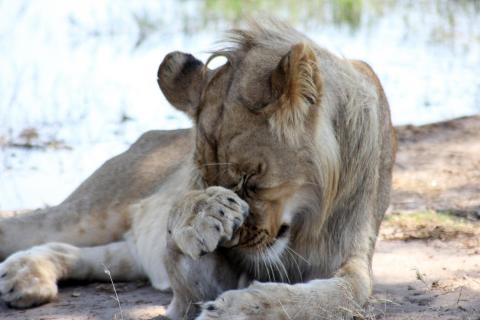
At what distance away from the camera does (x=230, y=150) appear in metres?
A: 3.73

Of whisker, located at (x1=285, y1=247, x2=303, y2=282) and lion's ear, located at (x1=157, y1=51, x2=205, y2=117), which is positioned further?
lion's ear, located at (x1=157, y1=51, x2=205, y2=117)

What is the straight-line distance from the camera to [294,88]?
367 cm

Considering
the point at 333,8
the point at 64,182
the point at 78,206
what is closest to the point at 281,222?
the point at 78,206

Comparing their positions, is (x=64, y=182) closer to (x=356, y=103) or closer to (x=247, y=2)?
(x=356, y=103)

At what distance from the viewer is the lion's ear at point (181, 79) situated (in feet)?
13.5

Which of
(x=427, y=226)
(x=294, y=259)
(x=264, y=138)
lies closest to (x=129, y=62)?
(x=427, y=226)

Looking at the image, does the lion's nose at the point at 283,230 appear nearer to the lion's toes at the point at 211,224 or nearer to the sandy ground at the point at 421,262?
the lion's toes at the point at 211,224

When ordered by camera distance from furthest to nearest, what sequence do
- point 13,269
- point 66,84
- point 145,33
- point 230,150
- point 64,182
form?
point 145,33
point 66,84
point 64,182
point 13,269
point 230,150

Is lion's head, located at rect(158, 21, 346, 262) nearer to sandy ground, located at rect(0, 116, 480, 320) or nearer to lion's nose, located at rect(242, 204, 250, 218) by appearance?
lion's nose, located at rect(242, 204, 250, 218)

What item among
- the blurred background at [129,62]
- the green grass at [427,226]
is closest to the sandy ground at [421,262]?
the green grass at [427,226]

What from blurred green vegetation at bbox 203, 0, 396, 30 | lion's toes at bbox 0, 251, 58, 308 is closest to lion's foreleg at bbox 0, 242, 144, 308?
lion's toes at bbox 0, 251, 58, 308

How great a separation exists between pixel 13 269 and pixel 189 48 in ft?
15.9

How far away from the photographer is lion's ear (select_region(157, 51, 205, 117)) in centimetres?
411

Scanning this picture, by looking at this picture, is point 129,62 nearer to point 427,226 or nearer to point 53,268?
point 427,226
